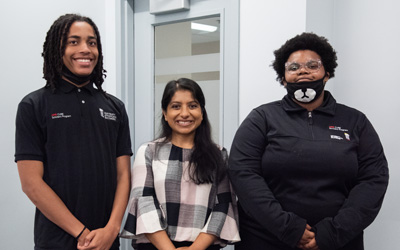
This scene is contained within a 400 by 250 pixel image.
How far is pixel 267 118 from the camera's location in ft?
5.49

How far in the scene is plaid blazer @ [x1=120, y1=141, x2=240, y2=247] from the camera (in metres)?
1.61

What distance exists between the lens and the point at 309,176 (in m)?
1.56

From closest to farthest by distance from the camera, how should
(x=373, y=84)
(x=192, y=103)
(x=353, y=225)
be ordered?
1. (x=353, y=225)
2. (x=192, y=103)
3. (x=373, y=84)

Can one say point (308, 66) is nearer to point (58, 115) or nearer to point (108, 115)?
point (108, 115)

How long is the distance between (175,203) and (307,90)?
72cm

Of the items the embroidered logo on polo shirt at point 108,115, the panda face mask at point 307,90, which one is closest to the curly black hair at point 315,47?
the panda face mask at point 307,90

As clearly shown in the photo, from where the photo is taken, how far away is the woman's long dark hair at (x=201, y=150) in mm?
1666

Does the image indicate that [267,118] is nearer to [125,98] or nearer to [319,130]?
[319,130]

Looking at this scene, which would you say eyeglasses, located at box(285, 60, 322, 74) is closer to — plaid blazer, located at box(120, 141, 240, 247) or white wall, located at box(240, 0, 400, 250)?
white wall, located at box(240, 0, 400, 250)

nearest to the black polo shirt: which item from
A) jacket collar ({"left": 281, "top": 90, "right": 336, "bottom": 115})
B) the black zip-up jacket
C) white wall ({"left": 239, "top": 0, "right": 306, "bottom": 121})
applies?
the black zip-up jacket

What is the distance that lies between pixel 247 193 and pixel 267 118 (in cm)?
33

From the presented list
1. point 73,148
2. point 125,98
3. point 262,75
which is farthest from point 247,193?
point 125,98

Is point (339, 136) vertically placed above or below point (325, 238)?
above

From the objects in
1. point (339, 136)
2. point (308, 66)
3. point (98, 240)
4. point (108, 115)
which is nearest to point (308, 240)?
point (339, 136)
